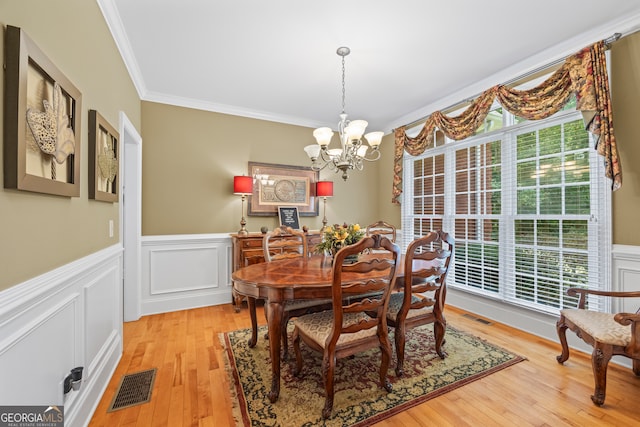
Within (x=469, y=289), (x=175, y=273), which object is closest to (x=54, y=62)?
(x=175, y=273)

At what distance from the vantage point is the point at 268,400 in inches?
70.4

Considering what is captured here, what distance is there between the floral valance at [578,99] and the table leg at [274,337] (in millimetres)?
2650

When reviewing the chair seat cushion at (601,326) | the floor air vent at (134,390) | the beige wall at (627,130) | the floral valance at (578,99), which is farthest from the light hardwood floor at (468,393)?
the floral valance at (578,99)

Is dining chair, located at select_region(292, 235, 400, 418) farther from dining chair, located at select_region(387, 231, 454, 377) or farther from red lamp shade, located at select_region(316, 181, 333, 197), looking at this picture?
red lamp shade, located at select_region(316, 181, 333, 197)

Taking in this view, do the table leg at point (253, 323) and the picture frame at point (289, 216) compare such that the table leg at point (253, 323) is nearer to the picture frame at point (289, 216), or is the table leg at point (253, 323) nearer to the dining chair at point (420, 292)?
the dining chair at point (420, 292)

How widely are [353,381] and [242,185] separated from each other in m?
2.55

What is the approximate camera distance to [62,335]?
4.46ft

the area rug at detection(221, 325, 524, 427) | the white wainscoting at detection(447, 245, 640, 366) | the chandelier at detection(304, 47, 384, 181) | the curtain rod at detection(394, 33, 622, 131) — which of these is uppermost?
the curtain rod at detection(394, 33, 622, 131)

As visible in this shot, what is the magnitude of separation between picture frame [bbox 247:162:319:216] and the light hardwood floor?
1860 mm

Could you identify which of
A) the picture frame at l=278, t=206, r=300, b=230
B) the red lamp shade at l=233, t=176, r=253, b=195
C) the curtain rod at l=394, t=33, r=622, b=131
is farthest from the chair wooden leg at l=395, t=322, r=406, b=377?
the curtain rod at l=394, t=33, r=622, b=131

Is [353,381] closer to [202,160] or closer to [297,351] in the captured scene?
[297,351]

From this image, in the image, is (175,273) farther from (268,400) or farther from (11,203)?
(11,203)

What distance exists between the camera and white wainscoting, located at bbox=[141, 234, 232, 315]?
3379 mm

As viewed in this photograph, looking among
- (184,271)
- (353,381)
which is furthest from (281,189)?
(353,381)
